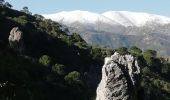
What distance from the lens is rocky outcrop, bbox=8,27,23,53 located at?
131875 mm

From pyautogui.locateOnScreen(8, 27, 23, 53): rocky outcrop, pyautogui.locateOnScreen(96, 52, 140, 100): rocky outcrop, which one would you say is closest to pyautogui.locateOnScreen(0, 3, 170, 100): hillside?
pyautogui.locateOnScreen(8, 27, 23, 53): rocky outcrop

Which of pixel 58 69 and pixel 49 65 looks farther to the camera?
pixel 49 65

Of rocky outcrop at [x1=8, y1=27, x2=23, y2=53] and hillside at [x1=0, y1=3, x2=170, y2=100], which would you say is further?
rocky outcrop at [x1=8, y1=27, x2=23, y2=53]

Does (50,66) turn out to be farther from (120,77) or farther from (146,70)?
(120,77)

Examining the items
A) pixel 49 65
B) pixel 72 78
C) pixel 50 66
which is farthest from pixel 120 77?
pixel 50 66

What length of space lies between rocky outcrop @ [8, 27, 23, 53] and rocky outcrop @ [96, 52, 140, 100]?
344 feet

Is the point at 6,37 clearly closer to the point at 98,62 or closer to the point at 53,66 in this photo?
the point at 53,66

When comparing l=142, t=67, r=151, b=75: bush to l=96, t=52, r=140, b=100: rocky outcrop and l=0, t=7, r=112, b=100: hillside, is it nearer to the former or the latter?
l=0, t=7, r=112, b=100: hillside

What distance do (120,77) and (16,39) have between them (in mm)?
108349

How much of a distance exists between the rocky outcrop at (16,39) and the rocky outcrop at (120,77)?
10486cm

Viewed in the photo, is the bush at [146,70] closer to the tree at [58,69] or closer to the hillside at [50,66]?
the hillside at [50,66]

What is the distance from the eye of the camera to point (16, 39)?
438 ft

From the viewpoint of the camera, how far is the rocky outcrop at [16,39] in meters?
132

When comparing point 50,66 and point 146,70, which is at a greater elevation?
point 50,66
